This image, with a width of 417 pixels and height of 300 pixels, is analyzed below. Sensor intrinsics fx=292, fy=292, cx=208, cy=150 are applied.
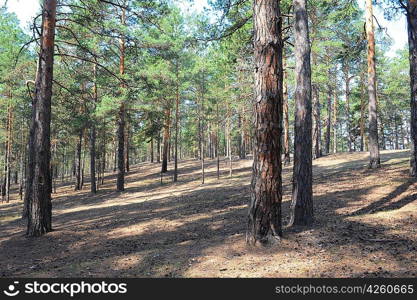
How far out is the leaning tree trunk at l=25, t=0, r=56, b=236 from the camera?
8805mm

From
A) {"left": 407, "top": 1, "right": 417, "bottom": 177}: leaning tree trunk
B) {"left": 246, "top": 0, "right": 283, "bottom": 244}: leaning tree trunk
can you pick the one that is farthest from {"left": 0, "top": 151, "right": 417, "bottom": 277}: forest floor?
{"left": 407, "top": 1, "right": 417, "bottom": 177}: leaning tree trunk

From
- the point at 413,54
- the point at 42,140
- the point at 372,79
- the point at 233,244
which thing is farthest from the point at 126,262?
the point at 372,79

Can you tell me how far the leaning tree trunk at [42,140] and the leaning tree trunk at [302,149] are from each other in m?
7.29

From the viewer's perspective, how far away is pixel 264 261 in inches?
201

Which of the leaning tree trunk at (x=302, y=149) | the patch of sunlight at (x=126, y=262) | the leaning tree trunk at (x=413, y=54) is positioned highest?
the leaning tree trunk at (x=413, y=54)

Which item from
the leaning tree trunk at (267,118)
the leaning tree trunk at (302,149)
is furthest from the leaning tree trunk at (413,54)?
the leaning tree trunk at (267,118)

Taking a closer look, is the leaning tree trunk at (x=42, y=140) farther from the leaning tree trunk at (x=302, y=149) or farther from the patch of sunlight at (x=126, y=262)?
the leaning tree trunk at (x=302, y=149)

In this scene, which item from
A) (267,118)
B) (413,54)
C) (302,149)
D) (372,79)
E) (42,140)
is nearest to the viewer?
(267,118)

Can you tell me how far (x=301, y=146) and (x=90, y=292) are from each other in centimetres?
546

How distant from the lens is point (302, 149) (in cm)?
725

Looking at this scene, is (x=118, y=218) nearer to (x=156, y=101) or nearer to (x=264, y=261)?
(x=264, y=261)

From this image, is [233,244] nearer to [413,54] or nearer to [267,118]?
[267,118]

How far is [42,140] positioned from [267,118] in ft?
23.1

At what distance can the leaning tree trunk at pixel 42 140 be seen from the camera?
8.80 m
